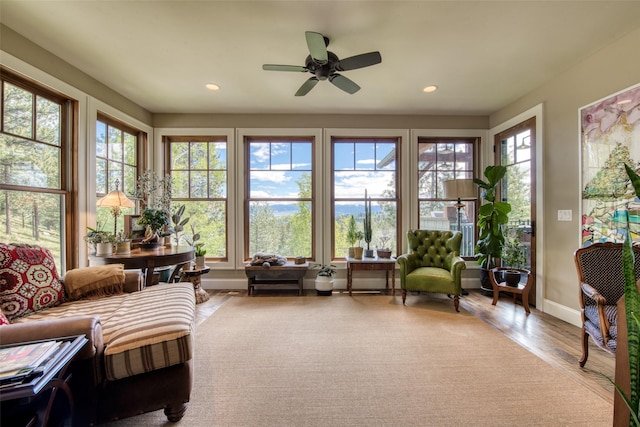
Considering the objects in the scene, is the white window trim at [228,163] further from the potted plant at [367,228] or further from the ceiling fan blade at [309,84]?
the potted plant at [367,228]

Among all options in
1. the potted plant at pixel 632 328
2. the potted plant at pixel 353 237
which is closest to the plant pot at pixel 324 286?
the potted plant at pixel 353 237

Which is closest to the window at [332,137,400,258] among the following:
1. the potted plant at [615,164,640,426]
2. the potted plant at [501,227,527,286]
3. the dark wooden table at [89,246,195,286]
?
the potted plant at [501,227,527,286]

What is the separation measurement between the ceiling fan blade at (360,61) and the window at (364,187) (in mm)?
1843

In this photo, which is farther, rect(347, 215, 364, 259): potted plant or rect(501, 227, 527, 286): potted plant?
rect(347, 215, 364, 259): potted plant

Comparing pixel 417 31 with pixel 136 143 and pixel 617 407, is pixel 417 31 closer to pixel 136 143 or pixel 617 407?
A: pixel 617 407

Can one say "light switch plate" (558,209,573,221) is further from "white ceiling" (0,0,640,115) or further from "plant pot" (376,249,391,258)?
"plant pot" (376,249,391,258)

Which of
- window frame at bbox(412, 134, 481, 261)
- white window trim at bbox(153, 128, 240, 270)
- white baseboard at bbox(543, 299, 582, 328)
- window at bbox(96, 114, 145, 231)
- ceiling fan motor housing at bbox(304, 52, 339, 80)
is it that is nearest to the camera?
ceiling fan motor housing at bbox(304, 52, 339, 80)

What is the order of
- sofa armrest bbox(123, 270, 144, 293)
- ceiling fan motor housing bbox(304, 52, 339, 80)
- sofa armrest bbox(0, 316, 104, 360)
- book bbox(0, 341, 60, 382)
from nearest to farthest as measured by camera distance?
book bbox(0, 341, 60, 382)
sofa armrest bbox(0, 316, 104, 360)
sofa armrest bbox(123, 270, 144, 293)
ceiling fan motor housing bbox(304, 52, 339, 80)

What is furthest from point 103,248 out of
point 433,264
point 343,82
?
point 433,264

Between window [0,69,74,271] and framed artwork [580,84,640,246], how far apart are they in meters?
5.15

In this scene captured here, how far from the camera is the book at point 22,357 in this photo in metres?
0.89

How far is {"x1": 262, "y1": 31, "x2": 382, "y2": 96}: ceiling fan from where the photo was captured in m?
1.99

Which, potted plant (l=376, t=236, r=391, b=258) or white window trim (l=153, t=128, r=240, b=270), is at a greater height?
white window trim (l=153, t=128, r=240, b=270)

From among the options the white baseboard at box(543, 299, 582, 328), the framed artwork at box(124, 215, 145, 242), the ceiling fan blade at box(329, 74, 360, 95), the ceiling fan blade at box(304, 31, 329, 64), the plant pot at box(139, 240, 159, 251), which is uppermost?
the ceiling fan blade at box(304, 31, 329, 64)
